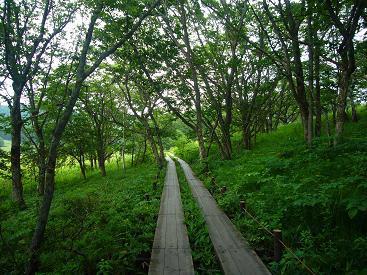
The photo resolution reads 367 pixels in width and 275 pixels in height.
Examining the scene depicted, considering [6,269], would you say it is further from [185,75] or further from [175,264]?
[185,75]

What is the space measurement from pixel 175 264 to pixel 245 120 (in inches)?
633

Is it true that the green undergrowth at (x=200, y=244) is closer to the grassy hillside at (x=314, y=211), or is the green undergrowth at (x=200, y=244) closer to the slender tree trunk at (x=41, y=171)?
the grassy hillside at (x=314, y=211)

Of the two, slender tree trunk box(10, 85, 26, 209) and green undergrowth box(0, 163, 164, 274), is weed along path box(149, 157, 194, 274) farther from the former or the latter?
slender tree trunk box(10, 85, 26, 209)

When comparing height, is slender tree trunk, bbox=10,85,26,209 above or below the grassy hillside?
above

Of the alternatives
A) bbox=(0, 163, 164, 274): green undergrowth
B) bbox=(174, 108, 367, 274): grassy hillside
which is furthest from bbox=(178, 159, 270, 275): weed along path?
bbox=(0, 163, 164, 274): green undergrowth

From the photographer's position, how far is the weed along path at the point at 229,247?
5.34 m

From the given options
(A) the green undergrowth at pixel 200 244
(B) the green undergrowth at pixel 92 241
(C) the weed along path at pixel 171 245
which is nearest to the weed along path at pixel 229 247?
(A) the green undergrowth at pixel 200 244

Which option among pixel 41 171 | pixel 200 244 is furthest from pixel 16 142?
pixel 200 244

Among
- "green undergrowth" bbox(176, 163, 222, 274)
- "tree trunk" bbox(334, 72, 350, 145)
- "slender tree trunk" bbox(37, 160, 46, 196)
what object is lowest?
"green undergrowth" bbox(176, 163, 222, 274)

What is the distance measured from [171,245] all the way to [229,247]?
1437 mm

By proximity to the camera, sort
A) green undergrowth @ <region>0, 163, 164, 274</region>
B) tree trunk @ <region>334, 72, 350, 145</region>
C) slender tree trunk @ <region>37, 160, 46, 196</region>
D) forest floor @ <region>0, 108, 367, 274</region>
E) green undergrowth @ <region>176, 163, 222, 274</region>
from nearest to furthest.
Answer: forest floor @ <region>0, 108, 367, 274</region>
green undergrowth @ <region>176, 163, 222, 274</region>
green undergrowth @ <region>0, 163, 164, 274</region>
tree trunk @ <region>334, 72, 350, 145</region>
slender tree trunk @ <region>37, 160, 46, 196</region>

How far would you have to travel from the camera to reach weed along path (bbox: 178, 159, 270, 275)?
17.5 ft

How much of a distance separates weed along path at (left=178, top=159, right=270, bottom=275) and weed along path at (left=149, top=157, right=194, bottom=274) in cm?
72

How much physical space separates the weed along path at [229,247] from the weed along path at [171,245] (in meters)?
0.72
